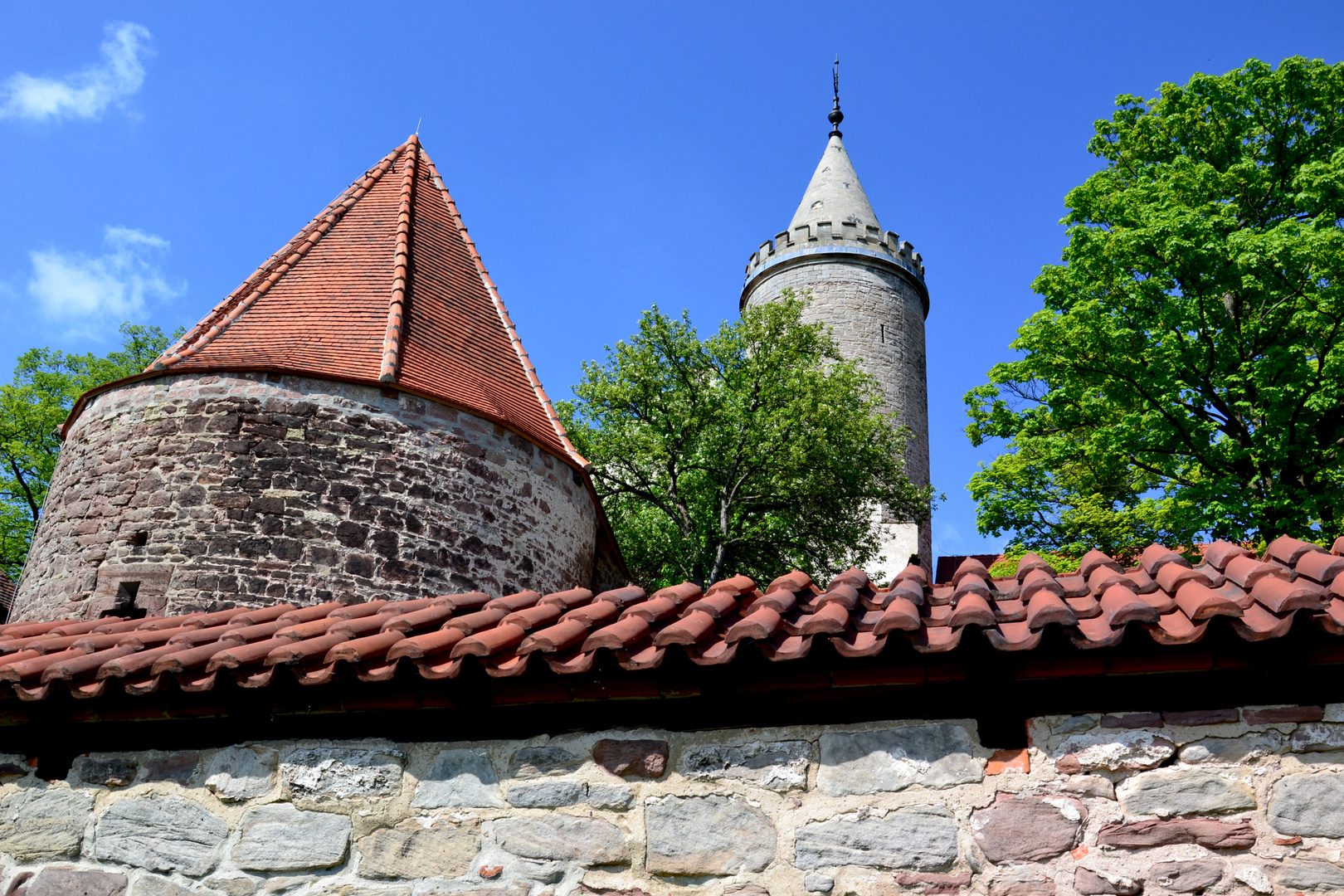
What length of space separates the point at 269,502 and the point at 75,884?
15.6 ft

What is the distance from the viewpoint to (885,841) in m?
3.60

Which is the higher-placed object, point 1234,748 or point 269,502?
point 269,502

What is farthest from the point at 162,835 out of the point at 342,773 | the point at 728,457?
the point at 728,457

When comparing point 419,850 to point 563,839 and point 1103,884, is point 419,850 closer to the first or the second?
point 563,839

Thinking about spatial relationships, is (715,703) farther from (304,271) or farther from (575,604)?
(304,271)

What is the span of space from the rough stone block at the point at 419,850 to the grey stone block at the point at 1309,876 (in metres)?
2.70

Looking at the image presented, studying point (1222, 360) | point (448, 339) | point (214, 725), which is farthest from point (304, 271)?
point (1222, 360)

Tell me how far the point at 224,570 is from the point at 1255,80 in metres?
13.1

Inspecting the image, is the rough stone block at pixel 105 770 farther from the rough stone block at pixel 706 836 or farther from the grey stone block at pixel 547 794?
the rough stone block at pixel 706 836

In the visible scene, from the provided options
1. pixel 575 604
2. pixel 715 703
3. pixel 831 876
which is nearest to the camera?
pixel 831 876

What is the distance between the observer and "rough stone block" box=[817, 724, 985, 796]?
3658 mm

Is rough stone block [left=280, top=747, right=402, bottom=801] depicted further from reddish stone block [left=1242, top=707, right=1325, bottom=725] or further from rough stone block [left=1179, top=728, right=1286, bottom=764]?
reddish stone block [left=1242, top=707, right=1325, bottom=725]

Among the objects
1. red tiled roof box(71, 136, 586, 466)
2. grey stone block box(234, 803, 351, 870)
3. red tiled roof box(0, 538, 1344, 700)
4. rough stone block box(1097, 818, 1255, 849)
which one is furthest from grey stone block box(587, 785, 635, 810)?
red tiled roof box(71, 136, 586, 466)

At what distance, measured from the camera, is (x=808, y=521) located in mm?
17156
